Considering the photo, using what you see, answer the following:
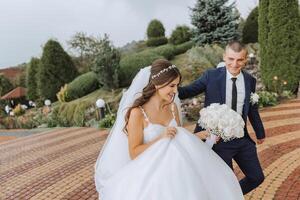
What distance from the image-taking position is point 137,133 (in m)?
2.75

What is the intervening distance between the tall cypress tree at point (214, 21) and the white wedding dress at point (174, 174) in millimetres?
14782

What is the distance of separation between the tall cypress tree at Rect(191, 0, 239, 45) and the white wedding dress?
1478cm

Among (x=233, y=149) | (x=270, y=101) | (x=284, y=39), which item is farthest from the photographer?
(x=284, y=39)

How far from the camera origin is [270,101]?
36.7ft

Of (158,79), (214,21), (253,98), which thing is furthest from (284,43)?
(158,79)

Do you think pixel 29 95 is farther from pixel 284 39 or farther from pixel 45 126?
pixel 284 39

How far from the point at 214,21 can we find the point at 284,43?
4.98 meters

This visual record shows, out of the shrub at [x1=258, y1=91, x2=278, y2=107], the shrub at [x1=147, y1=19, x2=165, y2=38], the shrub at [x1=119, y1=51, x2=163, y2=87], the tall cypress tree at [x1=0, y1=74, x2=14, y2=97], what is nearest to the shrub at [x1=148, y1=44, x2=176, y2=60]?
the shrub at [x1=119, y1=51, x2=163, y2=87]

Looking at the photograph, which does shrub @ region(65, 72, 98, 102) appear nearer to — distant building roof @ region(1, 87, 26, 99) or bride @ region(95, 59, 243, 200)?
distant building roof @ region(1, 87, 26, 99)

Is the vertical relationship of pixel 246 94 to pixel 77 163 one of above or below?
above

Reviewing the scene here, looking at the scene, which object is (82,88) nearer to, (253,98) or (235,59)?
(253,98)

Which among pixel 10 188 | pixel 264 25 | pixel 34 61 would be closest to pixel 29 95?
pixel 34 61

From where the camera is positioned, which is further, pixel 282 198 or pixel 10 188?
pixel 10 188

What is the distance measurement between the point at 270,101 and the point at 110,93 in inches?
259
